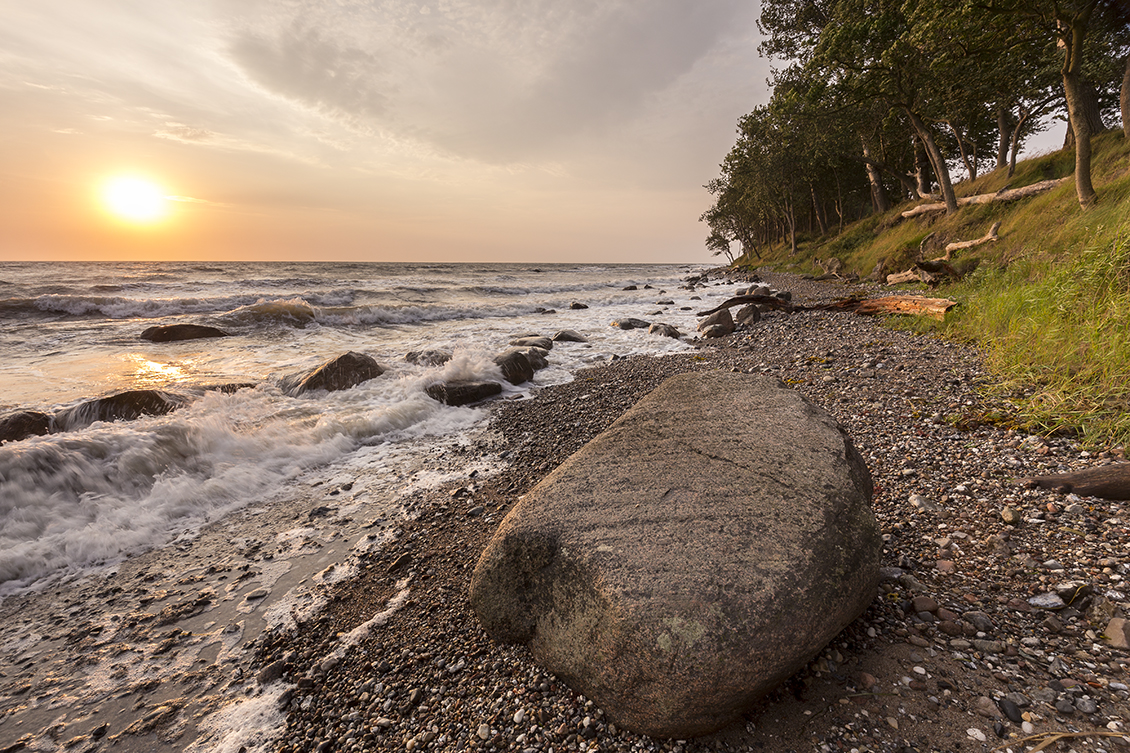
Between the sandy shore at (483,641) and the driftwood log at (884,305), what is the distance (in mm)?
5393

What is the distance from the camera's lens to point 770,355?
1033cm

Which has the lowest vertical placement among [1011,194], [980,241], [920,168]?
[980,241]

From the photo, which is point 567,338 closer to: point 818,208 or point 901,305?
point 901,305

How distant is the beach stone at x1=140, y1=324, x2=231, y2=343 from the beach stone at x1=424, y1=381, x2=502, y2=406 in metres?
13.3

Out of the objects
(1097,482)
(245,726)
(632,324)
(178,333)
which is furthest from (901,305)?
(178,333)

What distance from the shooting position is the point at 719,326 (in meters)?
14.7

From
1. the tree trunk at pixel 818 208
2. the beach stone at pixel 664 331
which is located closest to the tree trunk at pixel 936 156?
the beach stone at pixel 664 331

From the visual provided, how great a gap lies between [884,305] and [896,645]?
40.1 ft

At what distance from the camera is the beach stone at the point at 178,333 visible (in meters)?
16.4

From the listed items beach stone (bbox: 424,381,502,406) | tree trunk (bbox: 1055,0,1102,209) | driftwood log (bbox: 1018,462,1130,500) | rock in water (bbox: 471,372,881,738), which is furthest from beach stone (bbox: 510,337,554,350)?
tree trunk (bbox: 1055,0,1102,209)

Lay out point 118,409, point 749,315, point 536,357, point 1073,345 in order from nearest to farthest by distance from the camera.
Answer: point 1073,345 < point 118,409 < point 536,357 < point 749,315

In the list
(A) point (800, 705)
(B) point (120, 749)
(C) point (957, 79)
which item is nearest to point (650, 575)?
(A) point (800, 705)

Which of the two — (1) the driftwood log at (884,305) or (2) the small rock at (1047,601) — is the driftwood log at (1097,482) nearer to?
(2) the small rock at (1047,601)

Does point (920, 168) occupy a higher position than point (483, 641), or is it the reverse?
point (920, 168)
